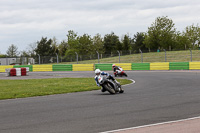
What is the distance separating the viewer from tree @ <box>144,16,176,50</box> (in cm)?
7019

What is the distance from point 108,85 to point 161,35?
2342 inches

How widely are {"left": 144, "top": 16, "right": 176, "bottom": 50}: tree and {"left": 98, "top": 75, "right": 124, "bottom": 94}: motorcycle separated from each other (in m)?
57.1

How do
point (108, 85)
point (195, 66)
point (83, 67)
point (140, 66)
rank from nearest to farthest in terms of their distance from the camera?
point (108, 85)
point (195, 66)
point (140, 66)
point (83, 67)

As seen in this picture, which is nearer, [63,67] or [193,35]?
[63,67]

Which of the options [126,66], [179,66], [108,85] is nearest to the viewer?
[108,85]

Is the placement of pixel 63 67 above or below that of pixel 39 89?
above

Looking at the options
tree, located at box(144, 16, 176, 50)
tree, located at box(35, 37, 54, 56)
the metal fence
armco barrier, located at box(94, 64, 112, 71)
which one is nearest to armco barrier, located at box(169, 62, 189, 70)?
the metal fence

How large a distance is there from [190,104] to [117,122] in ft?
11.4

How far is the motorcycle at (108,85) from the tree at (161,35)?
187 ft

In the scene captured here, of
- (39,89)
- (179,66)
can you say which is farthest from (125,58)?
(39,89)

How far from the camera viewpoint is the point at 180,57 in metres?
39.6

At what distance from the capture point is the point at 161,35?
71.2m

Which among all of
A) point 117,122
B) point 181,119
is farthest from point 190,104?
point 117,122

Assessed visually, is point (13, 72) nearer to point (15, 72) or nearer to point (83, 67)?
point (15, 72)
